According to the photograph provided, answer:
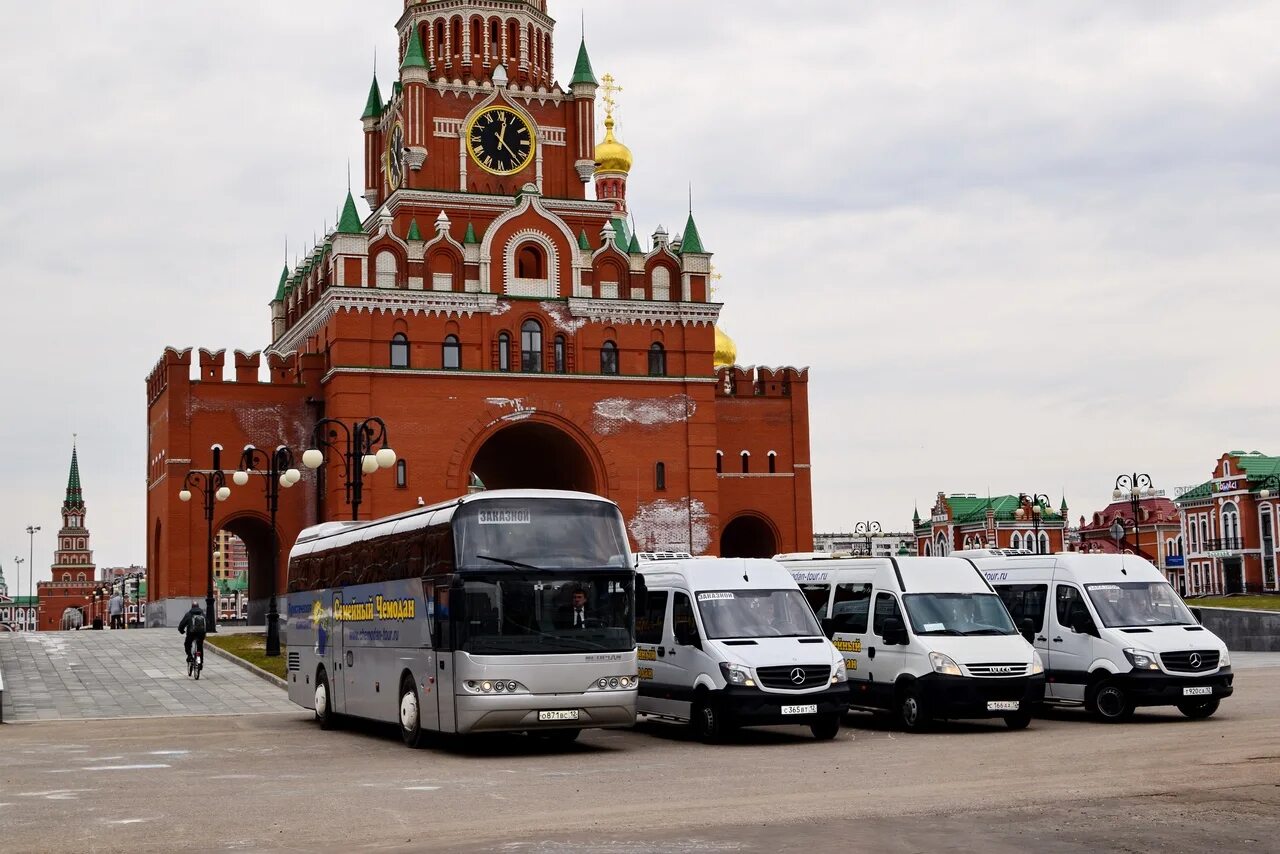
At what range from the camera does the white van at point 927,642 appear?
1822cm

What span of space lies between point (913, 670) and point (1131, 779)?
5.75 m

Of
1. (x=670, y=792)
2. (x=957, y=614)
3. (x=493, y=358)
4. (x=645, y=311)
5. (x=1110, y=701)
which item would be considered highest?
(x=645, y=311)

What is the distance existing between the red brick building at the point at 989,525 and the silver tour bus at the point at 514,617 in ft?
244

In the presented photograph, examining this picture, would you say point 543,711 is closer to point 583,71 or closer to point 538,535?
point 538,535

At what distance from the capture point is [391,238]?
49.2 meters

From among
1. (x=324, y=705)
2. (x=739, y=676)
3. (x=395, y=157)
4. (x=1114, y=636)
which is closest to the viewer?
(x=739, y=676)

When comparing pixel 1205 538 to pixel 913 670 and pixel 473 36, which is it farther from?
pixel 913 670

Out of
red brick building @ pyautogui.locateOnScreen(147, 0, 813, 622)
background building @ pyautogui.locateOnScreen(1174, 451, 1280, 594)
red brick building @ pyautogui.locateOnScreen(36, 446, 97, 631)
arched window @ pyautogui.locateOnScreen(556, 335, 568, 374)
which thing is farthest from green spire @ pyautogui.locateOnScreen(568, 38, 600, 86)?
red brick building @ pyautogui.locateOnScreen(36, 446, 97, 631)

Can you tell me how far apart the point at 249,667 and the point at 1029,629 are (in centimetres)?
1659

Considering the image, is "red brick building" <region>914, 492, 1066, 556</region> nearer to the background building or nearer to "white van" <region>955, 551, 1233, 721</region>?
the background building

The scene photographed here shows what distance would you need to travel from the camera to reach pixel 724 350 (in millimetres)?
66312

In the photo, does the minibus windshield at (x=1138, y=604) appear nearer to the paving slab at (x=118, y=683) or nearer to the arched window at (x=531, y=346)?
the paving slab at (x=118, y=683)

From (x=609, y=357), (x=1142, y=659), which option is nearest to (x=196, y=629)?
(x=1142, y=659)

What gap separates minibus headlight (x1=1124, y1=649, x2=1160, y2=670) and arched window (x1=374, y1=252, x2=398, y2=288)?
3353cm
